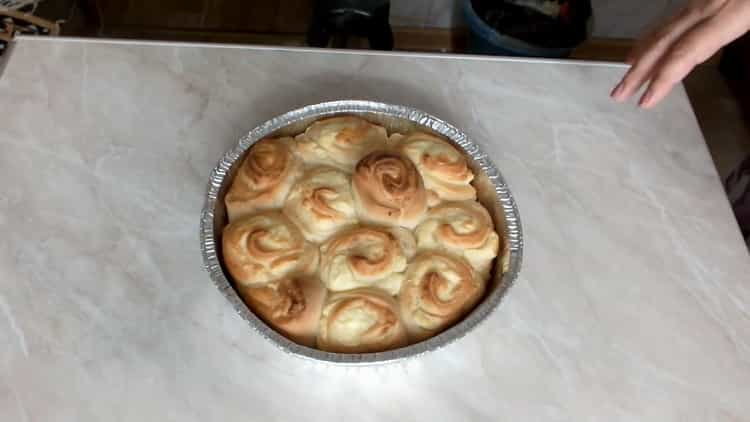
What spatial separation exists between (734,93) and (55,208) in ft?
6.14

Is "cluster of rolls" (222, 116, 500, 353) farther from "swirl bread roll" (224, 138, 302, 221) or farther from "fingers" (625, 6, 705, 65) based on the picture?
"fingers" (625, 6, 705, 65)

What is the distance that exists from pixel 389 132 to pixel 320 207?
0.61ft

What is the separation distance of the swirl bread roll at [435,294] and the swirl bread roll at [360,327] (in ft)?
0.07

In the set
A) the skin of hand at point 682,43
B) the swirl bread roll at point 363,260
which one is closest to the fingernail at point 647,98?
→ the skin of hand at point 682,43

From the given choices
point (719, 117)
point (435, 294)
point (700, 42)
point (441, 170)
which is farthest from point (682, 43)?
point (719, 117)

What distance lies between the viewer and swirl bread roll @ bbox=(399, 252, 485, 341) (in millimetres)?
661

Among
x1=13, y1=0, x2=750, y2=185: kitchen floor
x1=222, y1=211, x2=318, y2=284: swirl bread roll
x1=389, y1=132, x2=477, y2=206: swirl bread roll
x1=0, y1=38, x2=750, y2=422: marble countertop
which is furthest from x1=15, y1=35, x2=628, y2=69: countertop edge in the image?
x1=13, y1=0, x2=750, y2=185: kitchen floor

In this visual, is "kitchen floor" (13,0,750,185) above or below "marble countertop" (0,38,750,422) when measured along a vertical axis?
below

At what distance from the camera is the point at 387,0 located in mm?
1593

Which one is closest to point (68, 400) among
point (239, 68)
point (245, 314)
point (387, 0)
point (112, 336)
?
point (112, 336)

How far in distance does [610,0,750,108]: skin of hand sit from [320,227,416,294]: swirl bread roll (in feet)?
1.30

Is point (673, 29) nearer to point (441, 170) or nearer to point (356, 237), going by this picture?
point (441, 170)

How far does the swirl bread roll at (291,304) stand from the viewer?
65 cm

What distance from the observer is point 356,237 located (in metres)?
0.69
